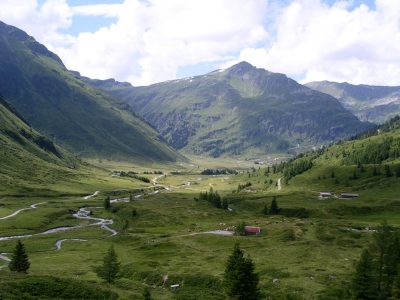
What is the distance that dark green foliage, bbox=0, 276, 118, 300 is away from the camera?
6625 centimetres

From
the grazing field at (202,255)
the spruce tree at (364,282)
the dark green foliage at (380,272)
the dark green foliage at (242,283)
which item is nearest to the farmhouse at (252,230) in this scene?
the grazing field at (202,255)

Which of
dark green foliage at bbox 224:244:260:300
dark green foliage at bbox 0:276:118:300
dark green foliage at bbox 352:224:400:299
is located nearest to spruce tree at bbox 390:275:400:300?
dark green foliage at bbox 352:224:400:299

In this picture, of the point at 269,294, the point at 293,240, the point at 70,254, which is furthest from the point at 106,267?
the point at 293,240

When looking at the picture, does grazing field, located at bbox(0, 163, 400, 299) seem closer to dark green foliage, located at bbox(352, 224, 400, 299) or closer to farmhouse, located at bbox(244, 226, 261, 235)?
farmhouse, located at bbox(244, 226, 261, 235)

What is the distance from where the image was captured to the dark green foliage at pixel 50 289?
2608 inches

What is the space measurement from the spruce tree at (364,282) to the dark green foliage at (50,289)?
43.3 meters

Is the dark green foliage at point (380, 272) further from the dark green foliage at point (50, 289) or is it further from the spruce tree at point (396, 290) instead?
the dark green foliage at point (50, 289)

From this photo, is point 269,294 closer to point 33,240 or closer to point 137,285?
point 137,285

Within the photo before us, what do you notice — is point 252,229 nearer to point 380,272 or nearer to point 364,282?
point 380,272

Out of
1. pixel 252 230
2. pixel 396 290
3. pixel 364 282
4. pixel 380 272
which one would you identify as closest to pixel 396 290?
pixel 396 290

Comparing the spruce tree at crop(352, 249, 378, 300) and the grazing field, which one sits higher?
the spruce tree at crop(352, 249, 378, 300)

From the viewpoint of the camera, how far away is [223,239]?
158 metres

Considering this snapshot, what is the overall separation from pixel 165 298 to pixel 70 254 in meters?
72.4

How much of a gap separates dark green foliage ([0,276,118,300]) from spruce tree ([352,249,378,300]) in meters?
43.3
